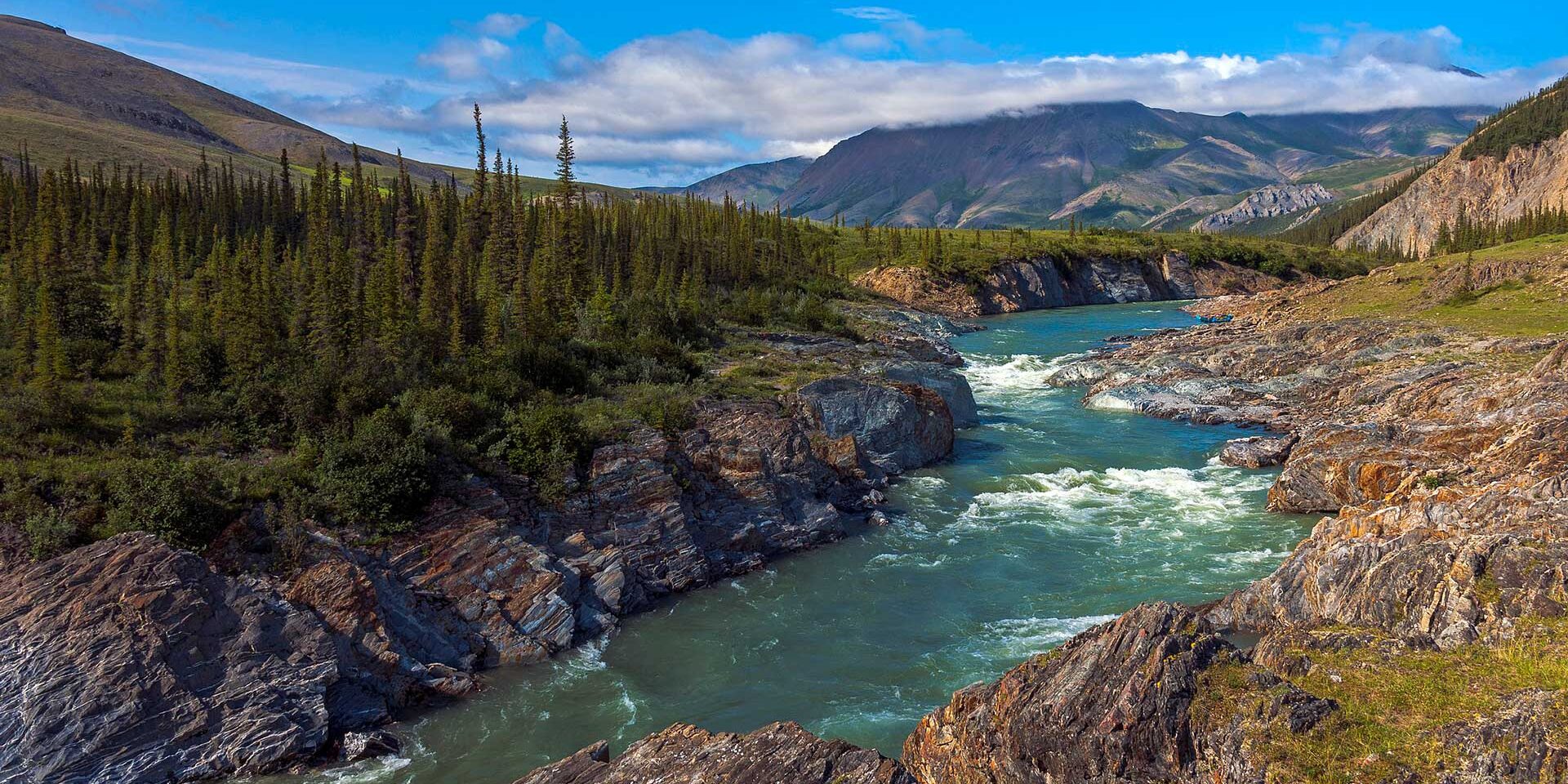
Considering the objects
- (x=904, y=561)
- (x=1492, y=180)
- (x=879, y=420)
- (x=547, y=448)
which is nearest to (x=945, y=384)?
(x=879, y=420)

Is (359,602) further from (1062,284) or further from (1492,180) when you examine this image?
(1492,180)

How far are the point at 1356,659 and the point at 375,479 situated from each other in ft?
73.4

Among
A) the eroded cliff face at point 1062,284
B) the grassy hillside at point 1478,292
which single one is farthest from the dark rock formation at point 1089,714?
the eroded cliff face at point 1062,284

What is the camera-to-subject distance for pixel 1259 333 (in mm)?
65500

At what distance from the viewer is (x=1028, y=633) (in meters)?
23.1

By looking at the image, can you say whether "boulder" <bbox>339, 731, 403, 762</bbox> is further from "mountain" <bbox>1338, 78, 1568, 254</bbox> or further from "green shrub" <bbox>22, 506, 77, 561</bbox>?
"mountain" <bbox>1338, 78, 1568, 254</bbox>

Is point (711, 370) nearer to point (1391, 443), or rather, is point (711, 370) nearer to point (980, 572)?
point (980, 572)

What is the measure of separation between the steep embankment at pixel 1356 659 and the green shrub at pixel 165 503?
56.2ft

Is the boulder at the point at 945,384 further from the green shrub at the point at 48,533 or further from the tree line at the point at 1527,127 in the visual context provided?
the tree line at the point at 1527,127

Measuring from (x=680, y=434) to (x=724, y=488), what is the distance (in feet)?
9.66

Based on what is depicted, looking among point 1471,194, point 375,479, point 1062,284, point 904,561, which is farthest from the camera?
point 1471,194

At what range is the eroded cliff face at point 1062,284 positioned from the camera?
109 metres

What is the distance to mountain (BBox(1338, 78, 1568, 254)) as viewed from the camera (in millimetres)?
154875

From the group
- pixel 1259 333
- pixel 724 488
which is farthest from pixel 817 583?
pixel 1259 333
